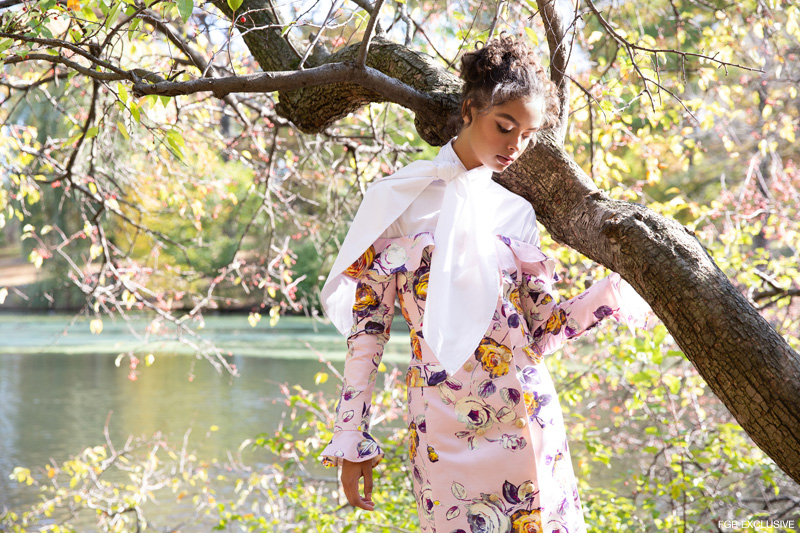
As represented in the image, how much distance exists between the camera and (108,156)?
396cm

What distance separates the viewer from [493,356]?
4.82 ft

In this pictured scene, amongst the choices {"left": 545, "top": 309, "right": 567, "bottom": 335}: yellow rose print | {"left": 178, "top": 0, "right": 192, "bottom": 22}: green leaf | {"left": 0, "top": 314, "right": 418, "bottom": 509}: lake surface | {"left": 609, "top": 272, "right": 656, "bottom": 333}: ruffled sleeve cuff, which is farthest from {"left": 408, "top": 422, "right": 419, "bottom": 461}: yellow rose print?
{"left": 0, "top": 314, "right": 418, "bottom": 509}: lake surface

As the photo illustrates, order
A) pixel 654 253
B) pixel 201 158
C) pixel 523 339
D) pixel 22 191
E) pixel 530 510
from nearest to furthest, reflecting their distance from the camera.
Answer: pixel 654 253
pixel 530 510
pixel 523 339
pixel 22 191
pixel 201 158

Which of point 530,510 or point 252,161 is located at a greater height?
point 252,161

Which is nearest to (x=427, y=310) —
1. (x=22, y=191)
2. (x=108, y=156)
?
(x=22, y=191)

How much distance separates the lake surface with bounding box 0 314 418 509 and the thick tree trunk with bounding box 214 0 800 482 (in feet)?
10.5

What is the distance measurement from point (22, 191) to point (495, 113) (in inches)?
106

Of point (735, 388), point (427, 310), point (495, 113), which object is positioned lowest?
point (735, 388)

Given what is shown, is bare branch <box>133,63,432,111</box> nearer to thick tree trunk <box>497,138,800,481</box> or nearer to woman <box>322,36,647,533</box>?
woman <box>322,36,647,533</box>

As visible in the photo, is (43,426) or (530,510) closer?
(530,510)

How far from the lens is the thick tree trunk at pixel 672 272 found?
1.11 metres

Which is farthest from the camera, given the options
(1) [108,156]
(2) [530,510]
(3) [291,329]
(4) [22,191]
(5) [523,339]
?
(3) [291,329]

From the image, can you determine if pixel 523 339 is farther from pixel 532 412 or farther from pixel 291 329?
pixel 291 329

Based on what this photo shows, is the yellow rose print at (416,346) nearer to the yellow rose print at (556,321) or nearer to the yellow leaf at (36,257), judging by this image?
the yellow rose print at (556,321)
